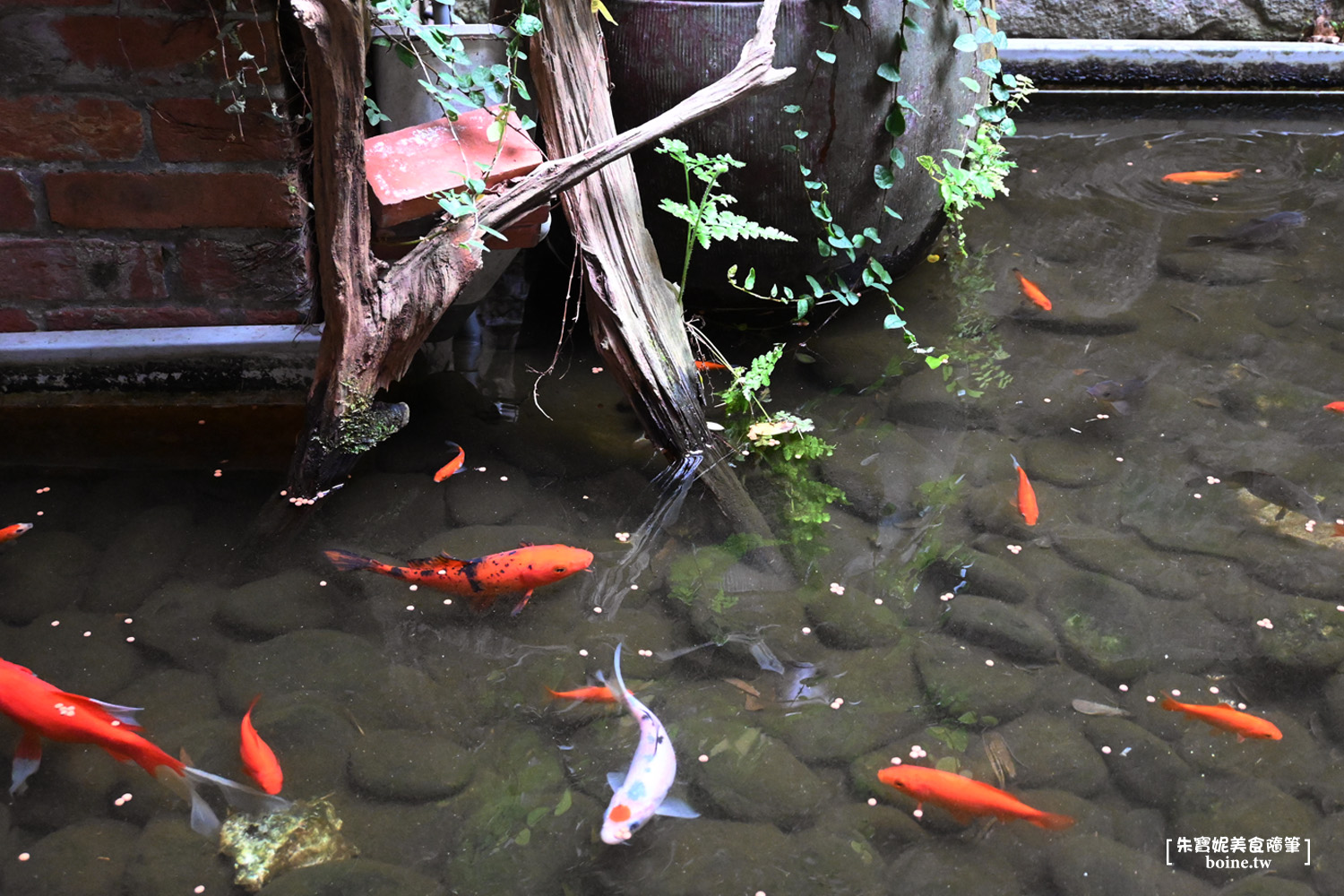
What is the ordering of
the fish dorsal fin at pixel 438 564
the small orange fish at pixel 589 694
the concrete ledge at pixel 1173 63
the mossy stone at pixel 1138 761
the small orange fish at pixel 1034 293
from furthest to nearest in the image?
the concrete ledge at pixel 1173 63 → the small orange fish at pixel 1034 293 → the fish dorsal fin at pixel 438 564 → the small orange fish at pixel 589 694 → the mossy stone at pixel 1138 761

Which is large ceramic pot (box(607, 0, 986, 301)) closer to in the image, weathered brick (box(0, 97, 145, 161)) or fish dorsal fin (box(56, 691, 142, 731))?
weathered brick (box(0, 97, 145, 161))

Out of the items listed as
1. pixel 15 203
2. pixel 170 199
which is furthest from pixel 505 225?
pixel 15 203

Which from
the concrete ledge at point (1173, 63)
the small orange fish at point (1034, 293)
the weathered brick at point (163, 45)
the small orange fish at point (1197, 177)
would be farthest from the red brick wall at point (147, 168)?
the concrete ledge at point (1173, 63)

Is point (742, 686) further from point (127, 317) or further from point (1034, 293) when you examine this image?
point (1034, 293)

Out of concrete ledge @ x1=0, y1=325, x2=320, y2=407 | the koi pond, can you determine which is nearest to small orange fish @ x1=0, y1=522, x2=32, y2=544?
the koi pond

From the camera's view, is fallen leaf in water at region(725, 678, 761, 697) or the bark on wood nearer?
fallen leaf in water at region(725, 678, 761, 697)

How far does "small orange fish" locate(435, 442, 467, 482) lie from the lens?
2.45m

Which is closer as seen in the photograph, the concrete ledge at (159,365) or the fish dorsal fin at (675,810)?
the fish dorsal fin at (675,810)

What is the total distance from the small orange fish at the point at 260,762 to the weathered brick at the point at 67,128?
4.66ft

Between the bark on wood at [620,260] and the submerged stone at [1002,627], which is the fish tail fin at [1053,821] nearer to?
the submerged stone at [1002,627]

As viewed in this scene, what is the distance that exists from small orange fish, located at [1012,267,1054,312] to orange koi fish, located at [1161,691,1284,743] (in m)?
1.67

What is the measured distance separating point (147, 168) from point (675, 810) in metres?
1.91

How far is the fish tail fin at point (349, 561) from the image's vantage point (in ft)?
7.05

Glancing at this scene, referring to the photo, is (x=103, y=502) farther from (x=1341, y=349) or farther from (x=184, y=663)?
(x=1341, y=349)
